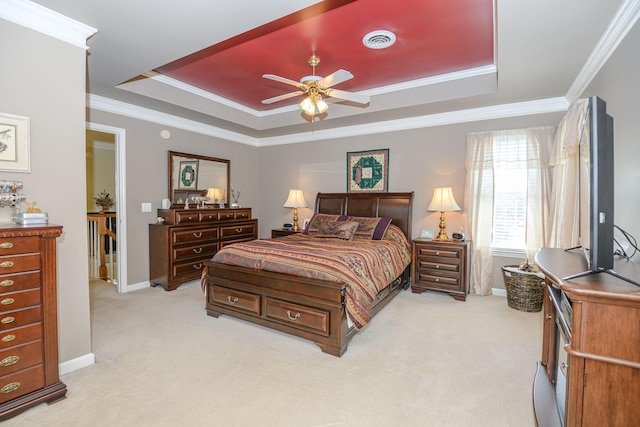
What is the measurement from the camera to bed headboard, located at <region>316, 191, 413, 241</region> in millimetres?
4750

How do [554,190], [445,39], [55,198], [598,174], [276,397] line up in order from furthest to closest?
1. [554,190]
2. [445,39]
3. [55,198]
4. [276,397]
5. [598,174]

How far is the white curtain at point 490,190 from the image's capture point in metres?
3.93

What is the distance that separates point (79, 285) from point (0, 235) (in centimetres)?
78

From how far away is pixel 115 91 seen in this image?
12.2ft

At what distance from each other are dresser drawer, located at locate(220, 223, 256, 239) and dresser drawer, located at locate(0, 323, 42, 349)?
3.12 metres

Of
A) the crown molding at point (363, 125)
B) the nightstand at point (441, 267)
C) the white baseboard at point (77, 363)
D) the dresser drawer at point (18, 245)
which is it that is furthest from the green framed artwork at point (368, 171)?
the dresser drawer at point (18, 245)

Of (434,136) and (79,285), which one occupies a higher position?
(434,136)

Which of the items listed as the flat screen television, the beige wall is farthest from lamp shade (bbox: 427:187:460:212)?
the beige wall

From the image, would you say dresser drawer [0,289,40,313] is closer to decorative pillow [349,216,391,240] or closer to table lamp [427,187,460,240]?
decorative pillow [349,216,391,240]

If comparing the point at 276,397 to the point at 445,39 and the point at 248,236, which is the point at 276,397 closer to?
the point at 445,39

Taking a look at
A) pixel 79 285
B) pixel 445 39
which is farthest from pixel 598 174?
pixel 79 285

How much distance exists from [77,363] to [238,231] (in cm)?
314

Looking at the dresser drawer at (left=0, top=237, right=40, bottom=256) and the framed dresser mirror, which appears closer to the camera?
the dresser drawer at (left=0, top=237, right=40, bottom=256)

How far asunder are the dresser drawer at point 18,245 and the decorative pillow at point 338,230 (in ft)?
10.5
